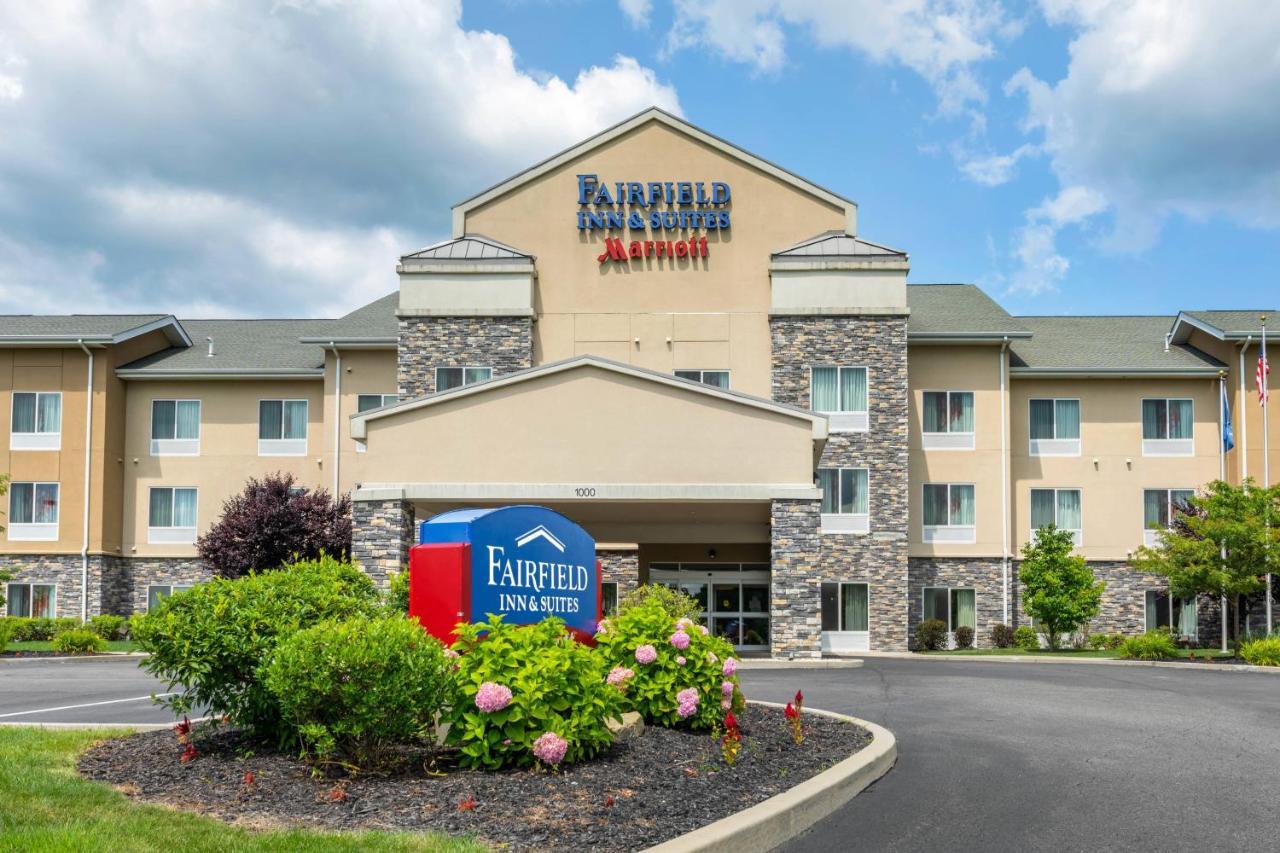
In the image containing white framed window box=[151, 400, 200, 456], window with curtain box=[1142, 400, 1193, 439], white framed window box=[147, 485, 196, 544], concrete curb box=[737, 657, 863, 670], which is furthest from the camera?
white framed window box=[151, 400, 200, 456]

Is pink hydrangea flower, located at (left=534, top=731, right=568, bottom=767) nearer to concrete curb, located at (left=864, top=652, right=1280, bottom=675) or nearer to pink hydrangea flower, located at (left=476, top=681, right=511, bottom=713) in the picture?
pink hydrangea flower, located at (left=476, top=681, right=511, bottom=713)

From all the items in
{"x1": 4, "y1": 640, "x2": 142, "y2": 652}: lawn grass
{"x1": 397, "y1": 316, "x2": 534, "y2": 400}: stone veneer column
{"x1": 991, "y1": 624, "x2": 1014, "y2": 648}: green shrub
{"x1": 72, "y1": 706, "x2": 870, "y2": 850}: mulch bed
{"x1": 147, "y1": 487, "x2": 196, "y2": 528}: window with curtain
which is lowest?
{"x1": 4, "y1": 640, "x2": 142, "y2": 652}: lawn grass

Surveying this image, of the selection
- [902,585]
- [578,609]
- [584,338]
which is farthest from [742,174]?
[578,609]

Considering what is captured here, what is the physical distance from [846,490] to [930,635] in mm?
5019

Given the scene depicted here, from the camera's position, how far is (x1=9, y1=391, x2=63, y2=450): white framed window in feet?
130

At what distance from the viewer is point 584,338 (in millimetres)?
36312

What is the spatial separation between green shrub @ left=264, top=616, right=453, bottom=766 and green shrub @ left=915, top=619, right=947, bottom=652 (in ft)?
96.8

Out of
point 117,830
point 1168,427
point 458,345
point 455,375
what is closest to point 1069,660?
point 1168,427

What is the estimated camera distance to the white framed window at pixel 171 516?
40.6 meters

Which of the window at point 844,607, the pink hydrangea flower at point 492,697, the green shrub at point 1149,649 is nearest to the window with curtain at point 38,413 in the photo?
the window at point 844,607

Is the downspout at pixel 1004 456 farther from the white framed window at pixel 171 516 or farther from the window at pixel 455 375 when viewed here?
the white framed window at pixel 171 516

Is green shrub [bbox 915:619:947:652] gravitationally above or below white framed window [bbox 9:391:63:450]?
below

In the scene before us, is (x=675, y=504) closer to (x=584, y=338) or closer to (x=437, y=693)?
(x=584, y=338)

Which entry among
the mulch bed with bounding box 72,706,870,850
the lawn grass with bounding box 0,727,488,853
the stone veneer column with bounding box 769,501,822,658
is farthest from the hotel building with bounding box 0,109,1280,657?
the lawn grass with bounding box 0,727,488,853
